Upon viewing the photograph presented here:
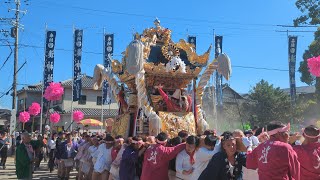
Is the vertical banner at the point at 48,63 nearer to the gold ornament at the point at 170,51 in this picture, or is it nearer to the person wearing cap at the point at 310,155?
the gold ornament at the point at 170,51

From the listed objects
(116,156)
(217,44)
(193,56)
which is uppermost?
(217,44)

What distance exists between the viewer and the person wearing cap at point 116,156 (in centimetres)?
757

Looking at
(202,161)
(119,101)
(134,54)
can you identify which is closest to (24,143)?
(134,54)

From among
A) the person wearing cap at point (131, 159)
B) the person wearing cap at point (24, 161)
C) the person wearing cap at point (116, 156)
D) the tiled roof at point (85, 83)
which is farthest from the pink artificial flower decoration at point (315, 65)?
the tiled roof at point (85, 83)

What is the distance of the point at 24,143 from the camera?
28.6 feet

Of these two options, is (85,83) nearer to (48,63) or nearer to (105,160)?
(48,63)

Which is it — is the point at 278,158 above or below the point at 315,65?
below

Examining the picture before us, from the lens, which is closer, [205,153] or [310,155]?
[310,155]

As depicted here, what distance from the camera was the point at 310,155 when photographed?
15.5ft

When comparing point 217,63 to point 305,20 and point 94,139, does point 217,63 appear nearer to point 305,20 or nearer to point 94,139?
point 94,139

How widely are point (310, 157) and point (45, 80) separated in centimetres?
1991

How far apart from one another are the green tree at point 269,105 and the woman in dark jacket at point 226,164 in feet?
94.2

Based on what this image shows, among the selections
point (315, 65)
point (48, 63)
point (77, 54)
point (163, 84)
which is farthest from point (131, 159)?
point (48, 63)

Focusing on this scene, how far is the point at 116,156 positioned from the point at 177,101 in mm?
4156
